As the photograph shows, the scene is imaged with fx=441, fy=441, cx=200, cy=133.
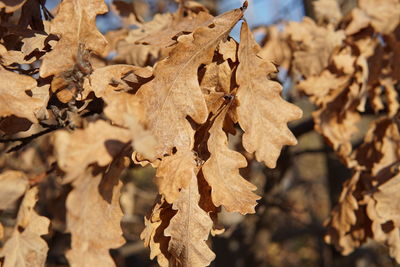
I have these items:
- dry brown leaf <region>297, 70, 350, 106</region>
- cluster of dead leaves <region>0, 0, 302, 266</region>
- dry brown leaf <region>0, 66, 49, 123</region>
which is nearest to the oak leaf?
cluster of dead leaves <region>0, 0, 302, 266</region>

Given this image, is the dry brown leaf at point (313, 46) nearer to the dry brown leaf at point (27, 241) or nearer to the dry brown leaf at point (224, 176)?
the dry brown leaf at point (224, 176)

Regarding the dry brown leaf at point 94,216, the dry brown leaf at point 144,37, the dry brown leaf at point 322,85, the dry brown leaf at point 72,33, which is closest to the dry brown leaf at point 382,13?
the dry brown leaf at point 322,85

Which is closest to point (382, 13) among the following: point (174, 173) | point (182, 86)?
point (182, 86)

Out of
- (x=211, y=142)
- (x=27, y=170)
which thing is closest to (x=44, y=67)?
(x=211, y=142)

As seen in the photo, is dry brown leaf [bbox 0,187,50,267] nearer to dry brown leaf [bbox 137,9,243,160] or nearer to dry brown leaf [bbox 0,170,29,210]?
dry brown leaf [bbox 0,170,29,210]

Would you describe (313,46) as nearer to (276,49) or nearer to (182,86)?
(276,49)

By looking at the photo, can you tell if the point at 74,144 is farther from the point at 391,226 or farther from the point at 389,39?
the point at 389,39
